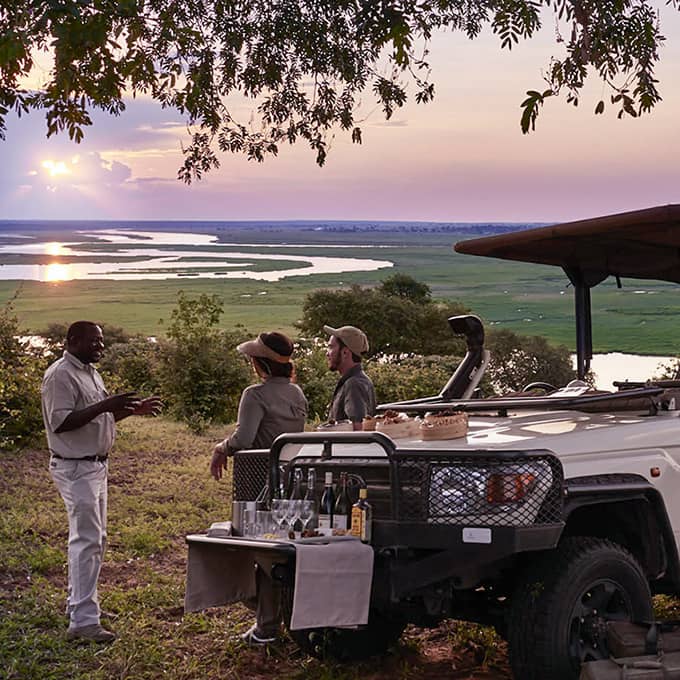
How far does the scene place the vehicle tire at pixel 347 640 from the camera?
6840 mm

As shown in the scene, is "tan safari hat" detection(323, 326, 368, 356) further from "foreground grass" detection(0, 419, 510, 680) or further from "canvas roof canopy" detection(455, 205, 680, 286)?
"foreground grass" detection(0, 419, 510, 680)

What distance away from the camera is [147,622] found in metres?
7.96

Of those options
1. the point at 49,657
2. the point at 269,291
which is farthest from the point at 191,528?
the point at 269,291

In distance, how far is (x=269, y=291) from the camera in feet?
172

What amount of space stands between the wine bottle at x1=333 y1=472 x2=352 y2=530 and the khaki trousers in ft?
6.79

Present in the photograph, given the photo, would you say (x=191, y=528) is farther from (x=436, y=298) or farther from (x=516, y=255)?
(x=436, y=298)

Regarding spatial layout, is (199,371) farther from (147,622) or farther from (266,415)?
(266,415)

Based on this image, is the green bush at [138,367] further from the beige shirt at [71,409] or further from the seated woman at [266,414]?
the seated woman at [266,414]

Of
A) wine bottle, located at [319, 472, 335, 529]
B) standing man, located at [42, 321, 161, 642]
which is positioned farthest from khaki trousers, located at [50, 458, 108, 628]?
wine bottle, located at [319, 472, 335, 529]

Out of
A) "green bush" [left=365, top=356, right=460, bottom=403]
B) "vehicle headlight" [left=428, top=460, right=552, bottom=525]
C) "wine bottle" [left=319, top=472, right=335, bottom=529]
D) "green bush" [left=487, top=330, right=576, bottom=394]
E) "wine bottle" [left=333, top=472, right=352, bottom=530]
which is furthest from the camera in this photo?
"green bush" [left=487, top=330, right=576, bottom=394]

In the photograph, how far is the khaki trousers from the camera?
7.35 meters

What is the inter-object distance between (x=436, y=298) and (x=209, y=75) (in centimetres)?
2429

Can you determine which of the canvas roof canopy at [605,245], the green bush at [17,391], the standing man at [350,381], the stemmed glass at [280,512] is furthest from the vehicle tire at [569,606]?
the green bush at [17,391]

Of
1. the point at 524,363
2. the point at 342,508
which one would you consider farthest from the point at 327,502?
the point at 524,363
